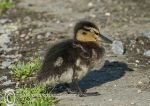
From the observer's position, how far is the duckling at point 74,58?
789 cm

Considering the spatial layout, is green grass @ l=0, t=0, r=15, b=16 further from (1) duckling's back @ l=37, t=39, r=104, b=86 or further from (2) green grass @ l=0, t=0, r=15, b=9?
(1) duckling's back @ l=37, t=39, r=104, b=86

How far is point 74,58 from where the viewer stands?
802 centimetres

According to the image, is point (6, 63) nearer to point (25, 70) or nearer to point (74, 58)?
point (25, 70)

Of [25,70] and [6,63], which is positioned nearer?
[25,70]

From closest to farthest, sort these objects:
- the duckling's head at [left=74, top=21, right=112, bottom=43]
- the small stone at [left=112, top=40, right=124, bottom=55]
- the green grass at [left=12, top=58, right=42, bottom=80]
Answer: the duckling's head at [left=74, top=21, right=112, bottom=43], the green grass at [left=12, top=58, right=42, bottom=80], the small stone at [left=112, top=40, right=124, bottom=55]

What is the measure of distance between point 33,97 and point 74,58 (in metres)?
0.75

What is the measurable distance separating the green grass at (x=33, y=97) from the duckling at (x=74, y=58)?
135mm

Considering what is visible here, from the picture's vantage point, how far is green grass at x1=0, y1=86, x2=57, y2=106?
7.47 m

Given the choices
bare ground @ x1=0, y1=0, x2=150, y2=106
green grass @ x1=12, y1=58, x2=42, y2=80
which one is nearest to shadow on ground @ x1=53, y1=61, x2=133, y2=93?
bare ground @ x1=0, y1=0, x2=150, y2=106

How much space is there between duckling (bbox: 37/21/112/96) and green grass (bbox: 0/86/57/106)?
13 cm

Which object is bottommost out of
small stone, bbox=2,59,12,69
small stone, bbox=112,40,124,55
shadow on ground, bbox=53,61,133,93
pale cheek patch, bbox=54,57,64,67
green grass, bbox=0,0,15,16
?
shadow on ground, bbox=53,61,133,93

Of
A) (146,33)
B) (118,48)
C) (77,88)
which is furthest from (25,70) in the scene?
(146,33)

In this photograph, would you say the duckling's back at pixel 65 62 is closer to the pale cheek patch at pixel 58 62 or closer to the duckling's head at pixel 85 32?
the pale cheek patch at pixel 58 62

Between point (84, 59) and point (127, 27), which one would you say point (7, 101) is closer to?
point (84, 59)
